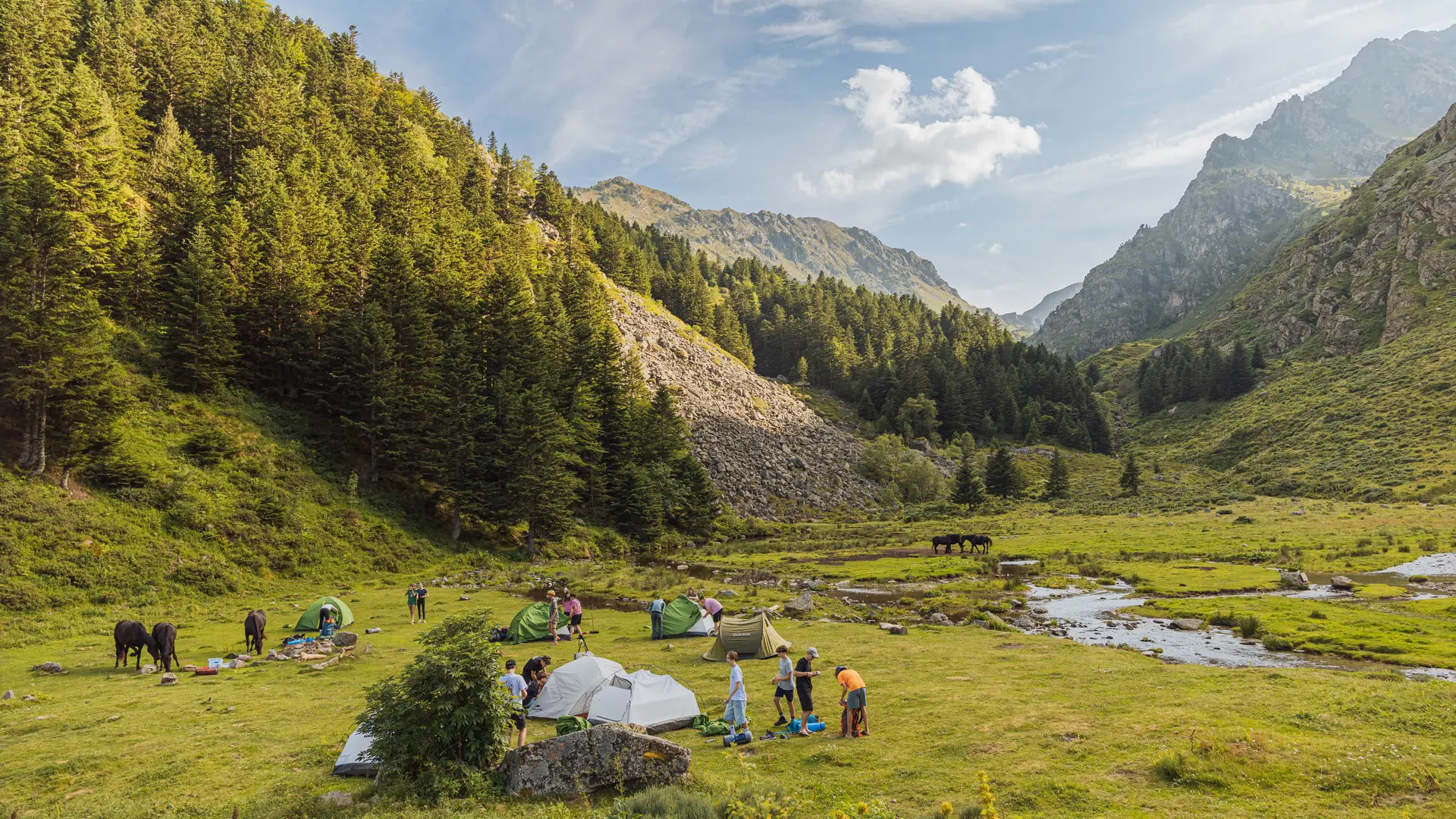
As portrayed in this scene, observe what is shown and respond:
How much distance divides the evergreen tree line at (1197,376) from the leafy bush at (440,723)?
17941cm

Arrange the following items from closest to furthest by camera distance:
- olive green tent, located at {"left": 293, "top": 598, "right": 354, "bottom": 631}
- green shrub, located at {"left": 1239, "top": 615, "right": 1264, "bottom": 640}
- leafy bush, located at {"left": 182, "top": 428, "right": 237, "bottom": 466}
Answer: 1. green shrub, located at {"left": 1239, "top": 615, "right": 1264, "bottom": 640}
2. olive green tent, located at {"left": 293, "top": 598, "right": 354, "bottom": 631}
3. leafy bush, located at {"left": 182, "top": 428, "right": 237, "bottom": 466}

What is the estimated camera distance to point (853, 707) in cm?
1650

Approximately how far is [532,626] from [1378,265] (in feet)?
665

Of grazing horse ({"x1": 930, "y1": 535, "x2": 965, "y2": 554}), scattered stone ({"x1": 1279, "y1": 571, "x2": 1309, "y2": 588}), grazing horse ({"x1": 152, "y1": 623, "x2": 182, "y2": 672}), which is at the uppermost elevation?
grazing horse ({"x1": 152, "y1": 623, "x2": 182, "y2": 672})

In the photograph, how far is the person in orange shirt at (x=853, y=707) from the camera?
16359 mm

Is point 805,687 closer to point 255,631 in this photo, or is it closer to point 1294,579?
point 255,631

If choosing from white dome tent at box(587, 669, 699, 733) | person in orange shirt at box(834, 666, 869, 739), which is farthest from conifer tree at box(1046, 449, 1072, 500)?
white dome tent at box(587, 669, 699, 733)

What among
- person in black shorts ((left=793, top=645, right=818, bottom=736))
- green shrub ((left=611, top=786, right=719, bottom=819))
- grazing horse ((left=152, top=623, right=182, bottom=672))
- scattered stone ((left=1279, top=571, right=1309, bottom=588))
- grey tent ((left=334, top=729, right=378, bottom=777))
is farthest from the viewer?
scattered stone ((left=1279, top=571, right=1309, bottom=588))

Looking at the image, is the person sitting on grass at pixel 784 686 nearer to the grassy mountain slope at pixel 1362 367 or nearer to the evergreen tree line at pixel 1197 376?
the grassy mountain slope at pixel 1362 367

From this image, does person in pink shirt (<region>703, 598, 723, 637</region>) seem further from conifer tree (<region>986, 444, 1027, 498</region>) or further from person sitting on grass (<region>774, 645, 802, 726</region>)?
conifer tree (<region>986, 444, 1027, 498</region>)

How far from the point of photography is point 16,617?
27844 mm

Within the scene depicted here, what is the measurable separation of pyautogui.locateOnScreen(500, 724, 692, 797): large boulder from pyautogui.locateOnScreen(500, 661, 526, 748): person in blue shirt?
117 cm

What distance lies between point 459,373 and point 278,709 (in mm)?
45260

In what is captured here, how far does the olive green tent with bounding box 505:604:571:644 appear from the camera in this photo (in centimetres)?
2970
